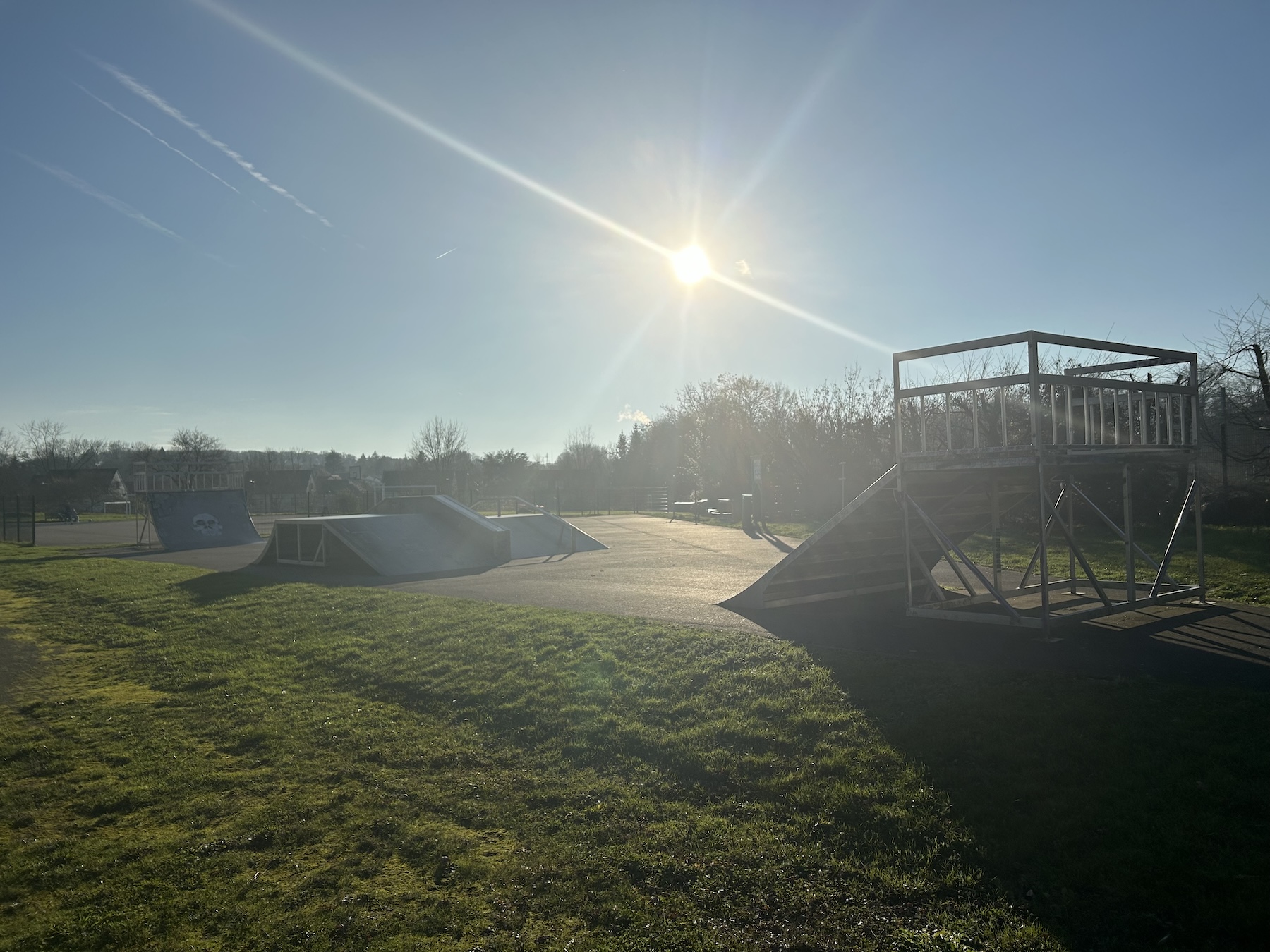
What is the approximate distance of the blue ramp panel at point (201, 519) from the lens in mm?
27797

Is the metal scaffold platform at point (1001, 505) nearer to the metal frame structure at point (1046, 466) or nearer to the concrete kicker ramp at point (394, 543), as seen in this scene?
the metal frame structure at point (1046, 466)

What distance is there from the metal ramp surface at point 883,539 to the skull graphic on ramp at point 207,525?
79.9ft

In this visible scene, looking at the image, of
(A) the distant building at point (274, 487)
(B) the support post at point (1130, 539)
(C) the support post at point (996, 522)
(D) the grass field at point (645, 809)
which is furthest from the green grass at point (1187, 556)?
(A) the distant building at point (274, 487)

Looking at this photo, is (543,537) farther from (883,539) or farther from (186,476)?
(186,476)

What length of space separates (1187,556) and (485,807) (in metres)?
14.2

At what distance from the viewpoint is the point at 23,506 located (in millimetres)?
58219

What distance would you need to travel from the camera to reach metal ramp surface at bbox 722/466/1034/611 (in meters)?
9.59

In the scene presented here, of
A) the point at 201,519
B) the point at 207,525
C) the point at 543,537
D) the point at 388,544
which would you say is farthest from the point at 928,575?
the point at 201,519

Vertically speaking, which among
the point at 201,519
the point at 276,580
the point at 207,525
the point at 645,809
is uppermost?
the point at 201,519

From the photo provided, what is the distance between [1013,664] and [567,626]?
5098 millimetres

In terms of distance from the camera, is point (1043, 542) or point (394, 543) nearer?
point (1043, 542)

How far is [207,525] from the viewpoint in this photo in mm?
29375

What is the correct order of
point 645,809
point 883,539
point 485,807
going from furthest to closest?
point 883,539 → point 485,807 → point 645,809

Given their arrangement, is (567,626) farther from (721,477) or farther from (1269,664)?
(721,477)
